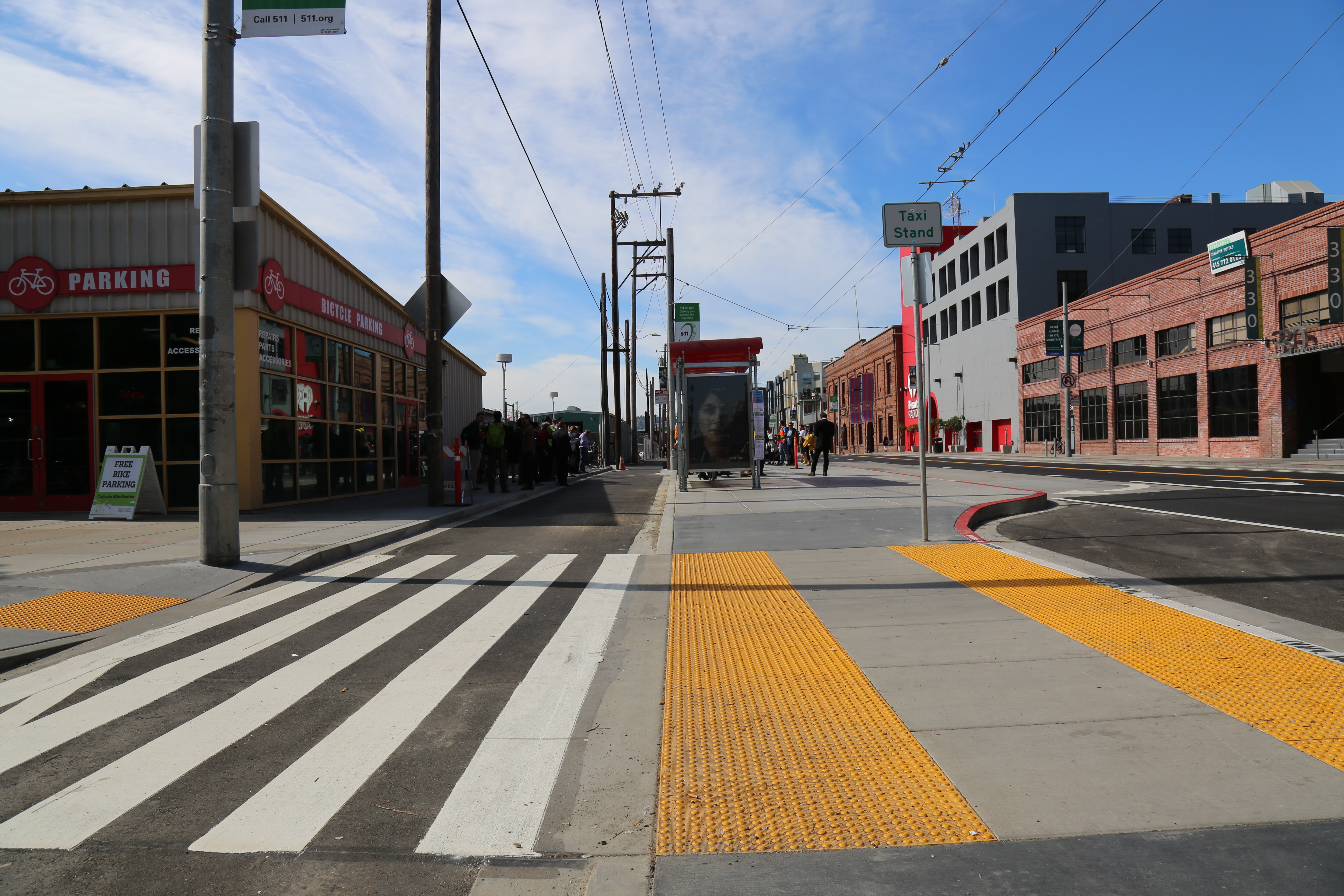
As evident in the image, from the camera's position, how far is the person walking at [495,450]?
1847 cm

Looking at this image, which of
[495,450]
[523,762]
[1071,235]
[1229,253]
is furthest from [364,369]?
[1071,235]

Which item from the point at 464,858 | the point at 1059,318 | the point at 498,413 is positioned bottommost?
the point at 464,858

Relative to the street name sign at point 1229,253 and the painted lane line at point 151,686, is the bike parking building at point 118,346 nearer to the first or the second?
the painted lane line at point 151,686

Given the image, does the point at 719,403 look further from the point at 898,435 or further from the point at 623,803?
the point at 898,435

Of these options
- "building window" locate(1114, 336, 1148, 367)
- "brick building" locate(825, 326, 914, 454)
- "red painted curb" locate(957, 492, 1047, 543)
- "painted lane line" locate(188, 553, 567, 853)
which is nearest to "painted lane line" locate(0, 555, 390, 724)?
"painted lane line" locate(188, 553, 567, 853)

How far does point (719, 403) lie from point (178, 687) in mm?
14837

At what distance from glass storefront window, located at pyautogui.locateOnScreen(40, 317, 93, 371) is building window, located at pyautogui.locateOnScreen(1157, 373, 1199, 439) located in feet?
134

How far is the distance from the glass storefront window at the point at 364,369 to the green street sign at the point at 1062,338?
125 feet

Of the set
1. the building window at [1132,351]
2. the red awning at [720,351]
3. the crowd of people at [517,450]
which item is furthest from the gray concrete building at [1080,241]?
the red awning at [720,351]

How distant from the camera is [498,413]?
19828 mm

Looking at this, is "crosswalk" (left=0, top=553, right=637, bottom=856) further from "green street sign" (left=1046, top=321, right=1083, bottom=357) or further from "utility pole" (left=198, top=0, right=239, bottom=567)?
"green street sign" (left=1046, top=321, right=1083, bottom=357)

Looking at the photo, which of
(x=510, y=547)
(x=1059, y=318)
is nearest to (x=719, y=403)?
(x=510, y=547)

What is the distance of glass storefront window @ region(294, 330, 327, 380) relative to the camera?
15.6 metres

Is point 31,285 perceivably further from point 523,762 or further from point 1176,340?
point 1176,340
